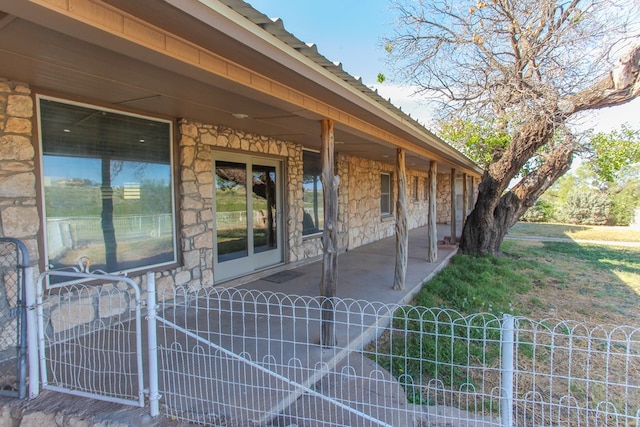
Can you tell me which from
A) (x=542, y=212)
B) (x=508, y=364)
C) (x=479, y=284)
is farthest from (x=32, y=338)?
(x=542, y=212)

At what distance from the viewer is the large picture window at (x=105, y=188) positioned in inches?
139

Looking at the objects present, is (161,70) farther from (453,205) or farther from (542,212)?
(542,212)

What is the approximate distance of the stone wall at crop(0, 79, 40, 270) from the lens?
3.07 m

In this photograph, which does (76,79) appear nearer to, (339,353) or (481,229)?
(339,353)

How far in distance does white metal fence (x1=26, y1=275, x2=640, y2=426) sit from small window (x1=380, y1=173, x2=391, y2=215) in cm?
743

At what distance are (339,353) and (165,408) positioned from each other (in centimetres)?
161

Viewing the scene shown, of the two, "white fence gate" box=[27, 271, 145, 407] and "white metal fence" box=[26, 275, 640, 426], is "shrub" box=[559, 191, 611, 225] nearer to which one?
"white metal fence" box=[26, 275, 640, 426]

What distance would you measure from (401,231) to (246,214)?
2.64 meters

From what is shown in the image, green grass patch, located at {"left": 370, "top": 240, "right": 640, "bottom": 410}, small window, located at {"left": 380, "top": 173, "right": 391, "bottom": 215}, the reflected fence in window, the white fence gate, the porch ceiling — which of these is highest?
the porch ceiling

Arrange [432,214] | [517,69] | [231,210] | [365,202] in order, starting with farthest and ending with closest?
[365,202] → [432,214] → [517,69] → [231,210]

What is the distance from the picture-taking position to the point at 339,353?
344 centimetres

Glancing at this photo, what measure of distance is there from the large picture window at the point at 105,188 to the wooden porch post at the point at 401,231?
3349mm

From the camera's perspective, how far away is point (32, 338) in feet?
8.26

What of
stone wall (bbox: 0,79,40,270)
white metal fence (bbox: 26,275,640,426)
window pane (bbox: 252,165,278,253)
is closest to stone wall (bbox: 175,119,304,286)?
white metal fence (bbox: 26,275,640,426)
